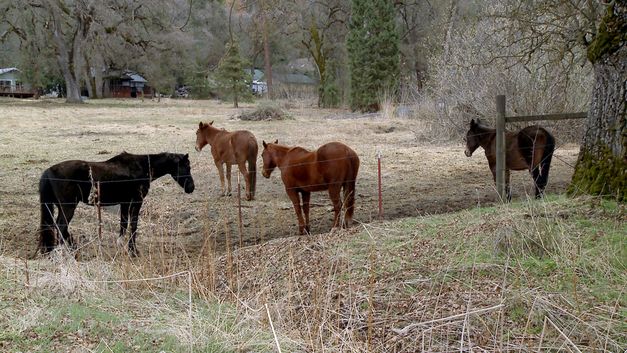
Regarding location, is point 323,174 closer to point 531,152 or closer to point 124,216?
point 124,216

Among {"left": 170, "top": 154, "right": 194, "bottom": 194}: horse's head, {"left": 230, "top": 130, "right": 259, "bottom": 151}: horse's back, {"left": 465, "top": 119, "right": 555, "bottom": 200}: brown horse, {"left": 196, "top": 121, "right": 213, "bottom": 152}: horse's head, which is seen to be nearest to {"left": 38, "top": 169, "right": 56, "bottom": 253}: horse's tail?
{"left": 170, "top": 154, "right": 194, "bottom": 194}: horse's head

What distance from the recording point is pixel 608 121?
6523 mm

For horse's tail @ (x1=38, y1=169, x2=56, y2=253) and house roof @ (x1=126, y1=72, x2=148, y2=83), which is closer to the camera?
horse's tail @ (x1=38, y1=169, x2=56, y2=253)

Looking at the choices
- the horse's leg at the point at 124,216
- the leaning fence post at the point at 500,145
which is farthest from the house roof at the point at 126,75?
the leaning fence post at the point at 500,145

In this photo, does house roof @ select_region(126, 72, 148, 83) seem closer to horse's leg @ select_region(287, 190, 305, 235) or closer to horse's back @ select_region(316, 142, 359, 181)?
horse's leg @ select_region(287, 190, 305, 235)

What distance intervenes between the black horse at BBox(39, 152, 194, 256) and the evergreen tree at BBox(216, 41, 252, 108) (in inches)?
1386

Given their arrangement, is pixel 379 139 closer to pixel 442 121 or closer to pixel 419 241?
pixel 442 121

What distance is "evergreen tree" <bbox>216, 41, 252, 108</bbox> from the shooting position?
146 ft

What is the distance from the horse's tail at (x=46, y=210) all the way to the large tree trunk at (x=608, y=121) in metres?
6.42

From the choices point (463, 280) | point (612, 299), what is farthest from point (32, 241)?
point (612, 299)

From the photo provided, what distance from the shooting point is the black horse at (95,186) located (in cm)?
764

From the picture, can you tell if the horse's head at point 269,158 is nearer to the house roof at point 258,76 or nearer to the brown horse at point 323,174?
the brown horse at point 323,174

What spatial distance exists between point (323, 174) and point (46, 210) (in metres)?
3.71

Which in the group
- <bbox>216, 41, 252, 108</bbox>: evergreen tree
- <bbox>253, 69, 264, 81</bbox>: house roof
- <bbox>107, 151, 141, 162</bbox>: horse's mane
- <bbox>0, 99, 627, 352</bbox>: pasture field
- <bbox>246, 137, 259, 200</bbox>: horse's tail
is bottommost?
<bbox>0, 99, 627, 352</bbox>: pasture field
